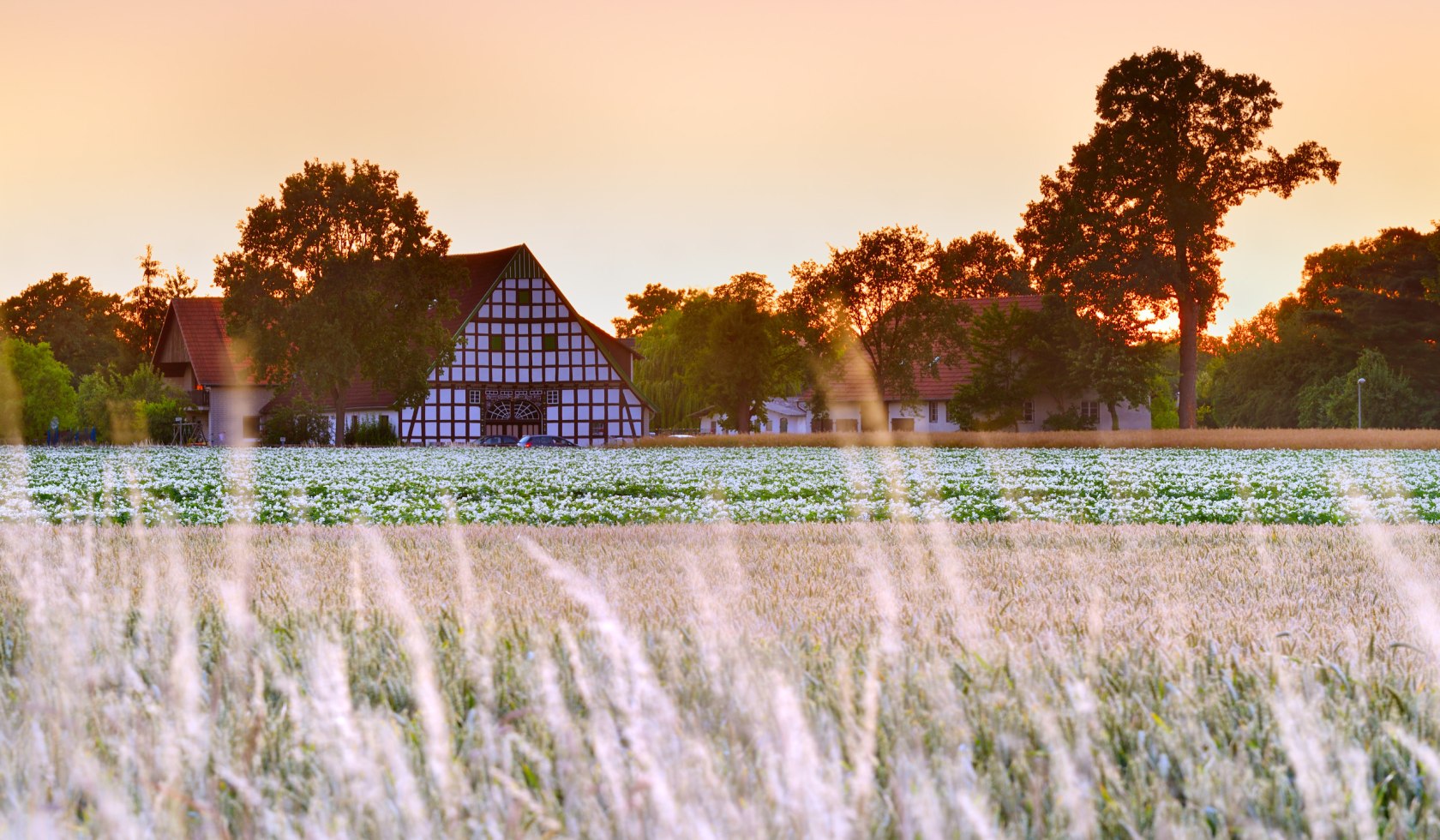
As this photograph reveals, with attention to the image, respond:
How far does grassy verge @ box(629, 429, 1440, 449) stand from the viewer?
39656 mm

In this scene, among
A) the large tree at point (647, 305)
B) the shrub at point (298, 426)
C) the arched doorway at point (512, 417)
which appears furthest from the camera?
the large tree at point (647, 305)

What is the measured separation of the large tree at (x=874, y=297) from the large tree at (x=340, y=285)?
1667cm

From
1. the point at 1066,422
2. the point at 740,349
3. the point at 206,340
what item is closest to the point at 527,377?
the point at 740,349

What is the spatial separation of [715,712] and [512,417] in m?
58.9

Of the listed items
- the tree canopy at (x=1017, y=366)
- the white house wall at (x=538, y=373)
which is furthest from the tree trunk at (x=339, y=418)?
the tree canopy at (x=1017, y=366)

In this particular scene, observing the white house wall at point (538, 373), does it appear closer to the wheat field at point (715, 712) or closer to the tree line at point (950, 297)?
the tree line at point (950, 297)

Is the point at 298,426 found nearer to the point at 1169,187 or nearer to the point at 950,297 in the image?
the point at 950,297

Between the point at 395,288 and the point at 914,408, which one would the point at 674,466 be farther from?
the point at 914,408

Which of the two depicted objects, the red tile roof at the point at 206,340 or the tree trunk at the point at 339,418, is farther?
the red tile roof at the point at 206,340

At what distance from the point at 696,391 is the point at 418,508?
51632 millimetres

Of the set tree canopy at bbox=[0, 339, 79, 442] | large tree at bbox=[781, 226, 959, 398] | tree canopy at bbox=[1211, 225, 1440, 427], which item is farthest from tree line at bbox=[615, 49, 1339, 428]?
tree canopy at bbox=[0, 339, 79, 442]

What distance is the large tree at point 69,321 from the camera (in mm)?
93250

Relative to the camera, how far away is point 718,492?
16.1 m

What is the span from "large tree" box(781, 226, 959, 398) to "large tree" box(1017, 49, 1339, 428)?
377 inches
